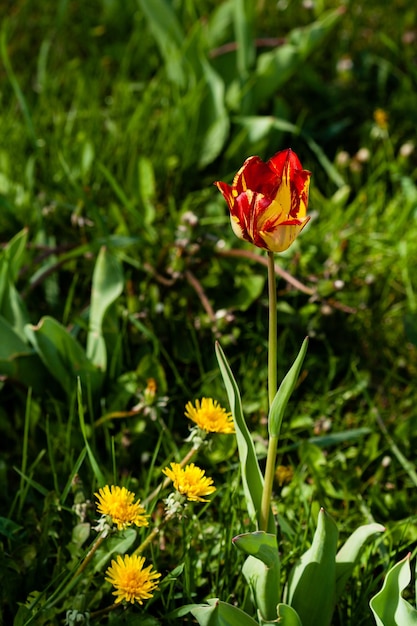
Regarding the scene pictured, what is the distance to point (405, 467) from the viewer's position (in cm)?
157

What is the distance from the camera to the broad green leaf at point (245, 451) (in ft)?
3.74

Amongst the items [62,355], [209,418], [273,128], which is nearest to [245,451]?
[209,418]

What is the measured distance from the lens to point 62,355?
5.23ft

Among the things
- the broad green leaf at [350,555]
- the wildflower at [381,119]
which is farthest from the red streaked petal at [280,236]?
the wildflower at [381,119]

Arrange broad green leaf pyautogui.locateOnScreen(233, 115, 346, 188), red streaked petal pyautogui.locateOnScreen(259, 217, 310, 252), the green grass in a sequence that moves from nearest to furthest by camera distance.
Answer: red streaked petal pyautogui.locateOnScreen(259, 217, 310, 252) → the green grass → broad green leaf pyautogui.locateOnScreen(233, 115, 346, 188)

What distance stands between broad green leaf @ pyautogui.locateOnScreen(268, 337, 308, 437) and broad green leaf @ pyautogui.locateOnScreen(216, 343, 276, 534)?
0.06 meters

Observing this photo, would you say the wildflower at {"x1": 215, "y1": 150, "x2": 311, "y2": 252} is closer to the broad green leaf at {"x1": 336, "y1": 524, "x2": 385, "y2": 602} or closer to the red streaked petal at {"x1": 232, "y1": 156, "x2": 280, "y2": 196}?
the red streaked petal at {"x1": 232, "y1": 156, "x2": 280, "y2": 196}

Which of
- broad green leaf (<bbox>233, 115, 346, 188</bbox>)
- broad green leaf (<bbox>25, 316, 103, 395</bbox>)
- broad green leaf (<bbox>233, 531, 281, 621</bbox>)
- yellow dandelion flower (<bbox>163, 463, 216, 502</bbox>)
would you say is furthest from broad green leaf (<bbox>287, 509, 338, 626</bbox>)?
broad green leaf (<bbox>233, 115, 346, 188</bbox>)

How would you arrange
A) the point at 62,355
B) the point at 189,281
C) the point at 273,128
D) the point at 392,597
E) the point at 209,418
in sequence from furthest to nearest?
the point at 273,128 < the point at 189,281 < the point at 62,355 < the point at 209,418 < the point at 392,597

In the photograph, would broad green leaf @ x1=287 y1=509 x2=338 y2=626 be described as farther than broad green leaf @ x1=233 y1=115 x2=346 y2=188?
No

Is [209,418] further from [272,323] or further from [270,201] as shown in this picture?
[270,201]

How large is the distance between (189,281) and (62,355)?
379 millimetres

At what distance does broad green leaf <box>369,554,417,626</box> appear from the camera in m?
1.09

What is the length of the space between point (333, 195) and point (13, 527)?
4.46 ft
